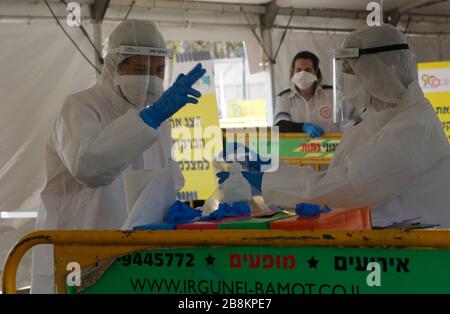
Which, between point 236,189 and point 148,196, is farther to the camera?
point 236,189

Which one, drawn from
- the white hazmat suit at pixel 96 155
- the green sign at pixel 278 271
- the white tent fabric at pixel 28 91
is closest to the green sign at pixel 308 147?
the white tent fabric at pixel 28 91

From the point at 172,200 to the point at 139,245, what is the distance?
A: 303 millimetres

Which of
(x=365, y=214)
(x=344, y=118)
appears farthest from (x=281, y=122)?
(x=365, y=214)

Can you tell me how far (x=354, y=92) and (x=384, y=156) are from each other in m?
0.55

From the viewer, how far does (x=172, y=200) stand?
1757 millimetres

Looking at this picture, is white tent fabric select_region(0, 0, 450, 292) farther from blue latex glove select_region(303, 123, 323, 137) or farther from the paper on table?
the paper on table

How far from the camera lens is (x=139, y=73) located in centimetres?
250

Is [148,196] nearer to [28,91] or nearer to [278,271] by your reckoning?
[278,271]

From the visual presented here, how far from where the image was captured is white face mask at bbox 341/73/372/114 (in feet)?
8.47

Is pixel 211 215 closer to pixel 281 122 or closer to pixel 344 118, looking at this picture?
pixel 344 118

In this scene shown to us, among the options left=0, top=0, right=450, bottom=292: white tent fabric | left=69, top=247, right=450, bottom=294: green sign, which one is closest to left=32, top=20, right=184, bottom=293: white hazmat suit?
left=69, top=247, right=450, bottom=294: green sign

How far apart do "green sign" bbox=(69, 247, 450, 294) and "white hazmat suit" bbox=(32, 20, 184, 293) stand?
0.66 m

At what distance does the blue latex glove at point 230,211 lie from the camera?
5.37 ft

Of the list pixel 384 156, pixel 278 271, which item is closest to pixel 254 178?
pixel 384 156
